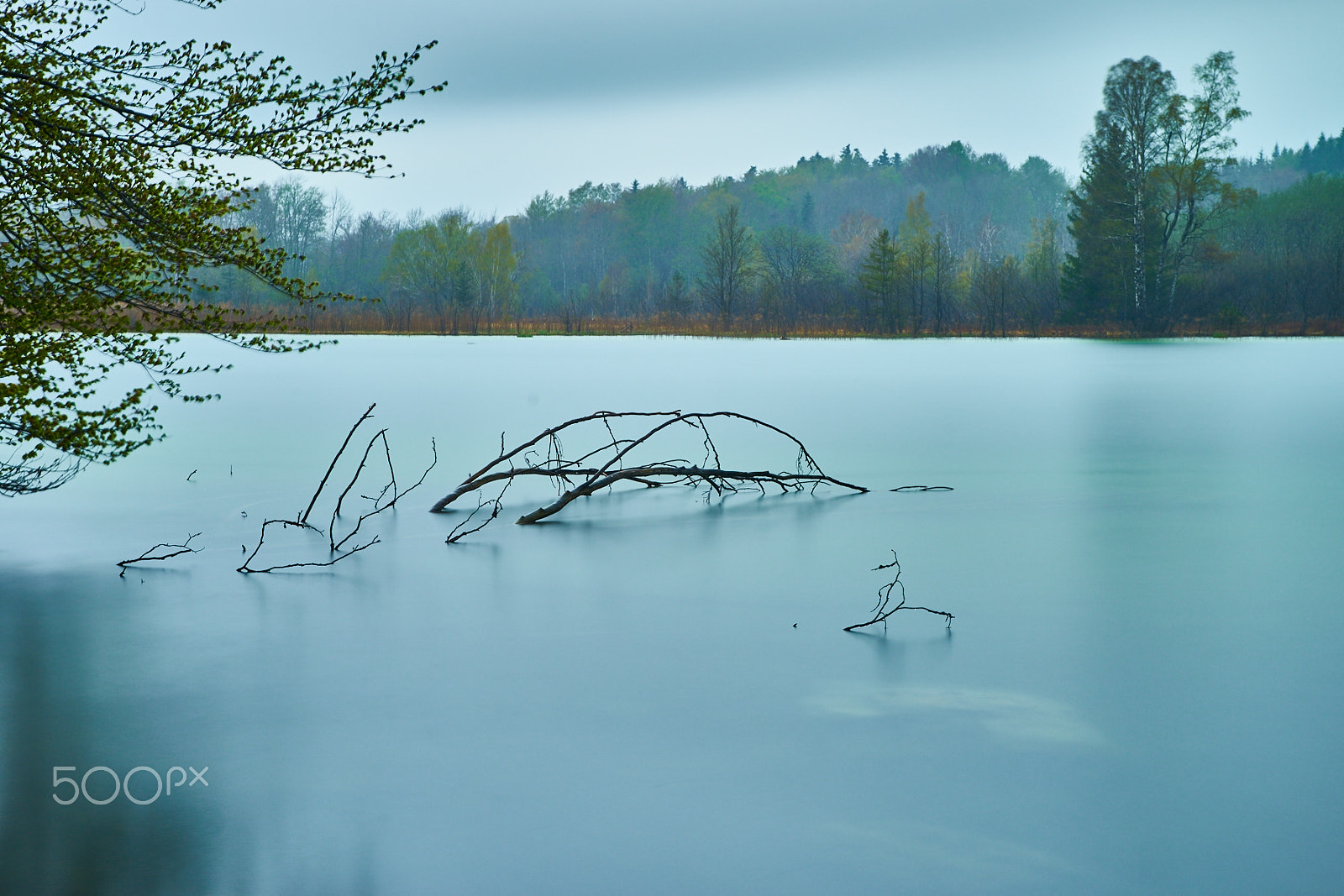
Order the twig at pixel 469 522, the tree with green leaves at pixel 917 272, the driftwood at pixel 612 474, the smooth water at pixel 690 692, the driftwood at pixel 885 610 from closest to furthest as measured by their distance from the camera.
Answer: the smooth water at pixel 690 692
the driftwood at pixel 885 610
the twig at pixel 469 522
the driftwood at pixel 612 474
the tree with green leaves at pixel 917 272

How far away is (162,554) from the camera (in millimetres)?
5652

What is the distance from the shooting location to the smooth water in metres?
2.55

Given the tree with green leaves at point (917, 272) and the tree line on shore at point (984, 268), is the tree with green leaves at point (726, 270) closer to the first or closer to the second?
the tree line on shore at point (984, 268)

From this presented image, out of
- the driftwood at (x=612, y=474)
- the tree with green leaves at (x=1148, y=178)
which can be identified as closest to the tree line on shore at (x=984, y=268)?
the tree with green leaves at (x=1148, y=178)

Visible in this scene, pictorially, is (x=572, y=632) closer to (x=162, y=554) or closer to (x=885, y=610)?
(x=885, y=610)

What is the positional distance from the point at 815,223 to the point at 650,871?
93022 millimetres

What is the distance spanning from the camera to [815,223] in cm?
9275

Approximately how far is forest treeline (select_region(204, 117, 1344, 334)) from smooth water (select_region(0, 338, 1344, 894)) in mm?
1881

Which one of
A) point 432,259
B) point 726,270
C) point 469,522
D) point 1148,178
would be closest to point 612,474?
point 469,522

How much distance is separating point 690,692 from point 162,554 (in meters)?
3.29

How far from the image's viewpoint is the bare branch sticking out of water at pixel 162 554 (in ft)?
17.2

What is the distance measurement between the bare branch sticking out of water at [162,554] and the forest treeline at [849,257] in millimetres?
1757

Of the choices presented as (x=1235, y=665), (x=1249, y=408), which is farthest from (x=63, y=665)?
(x=1249, y=408)

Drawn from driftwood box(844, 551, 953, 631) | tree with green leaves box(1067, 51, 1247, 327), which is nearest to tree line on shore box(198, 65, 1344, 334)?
tree with green leaves box(1067, 51, 1247, 327)
